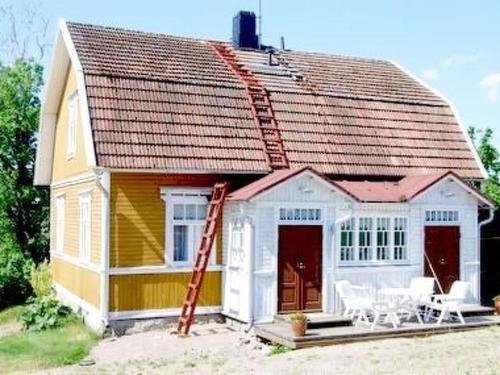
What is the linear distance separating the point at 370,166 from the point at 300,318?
5823 mm

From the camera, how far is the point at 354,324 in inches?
Answer: 590

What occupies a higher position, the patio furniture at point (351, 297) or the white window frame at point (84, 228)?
the white window frame at point (84, 228)

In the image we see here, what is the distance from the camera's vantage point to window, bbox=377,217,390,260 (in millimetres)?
16656

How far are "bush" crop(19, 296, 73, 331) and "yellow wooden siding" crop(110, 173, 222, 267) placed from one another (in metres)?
3.12

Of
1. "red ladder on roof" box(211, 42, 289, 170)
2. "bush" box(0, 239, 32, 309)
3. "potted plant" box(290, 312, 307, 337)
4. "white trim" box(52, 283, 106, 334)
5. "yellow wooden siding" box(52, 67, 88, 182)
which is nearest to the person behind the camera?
"potted plant" box(290, 312, 307, 337)

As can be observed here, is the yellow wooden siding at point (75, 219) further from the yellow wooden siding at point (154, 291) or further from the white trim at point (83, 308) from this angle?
the white trim at point (83, 308)

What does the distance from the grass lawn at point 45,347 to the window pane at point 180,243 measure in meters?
2.61

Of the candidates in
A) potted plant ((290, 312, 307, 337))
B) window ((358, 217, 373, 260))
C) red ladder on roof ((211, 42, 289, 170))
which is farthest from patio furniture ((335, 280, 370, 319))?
Answer: red ladder on roof ((211, 42, 289, 170))

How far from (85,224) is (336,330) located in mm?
7155

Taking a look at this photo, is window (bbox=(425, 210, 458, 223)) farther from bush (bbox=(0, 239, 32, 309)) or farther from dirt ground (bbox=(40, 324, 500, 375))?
bush (bbox=(0, 239, 32, 309))

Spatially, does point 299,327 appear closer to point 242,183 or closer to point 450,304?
point 450,304

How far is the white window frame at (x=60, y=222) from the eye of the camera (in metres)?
20.7

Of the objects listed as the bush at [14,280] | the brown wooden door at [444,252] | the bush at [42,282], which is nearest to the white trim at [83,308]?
the bush at [42,282]

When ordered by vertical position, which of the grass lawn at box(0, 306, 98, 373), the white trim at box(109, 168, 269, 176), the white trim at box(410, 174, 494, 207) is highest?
the white trim at box(109, 168, 269, 176)
